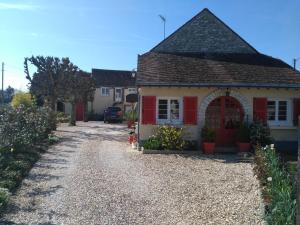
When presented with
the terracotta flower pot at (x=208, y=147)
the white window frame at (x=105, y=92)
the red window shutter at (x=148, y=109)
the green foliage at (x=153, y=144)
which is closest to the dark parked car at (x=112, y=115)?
the white window frame at (x=105, y=92)

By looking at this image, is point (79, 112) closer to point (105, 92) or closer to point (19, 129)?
point (105, 92)

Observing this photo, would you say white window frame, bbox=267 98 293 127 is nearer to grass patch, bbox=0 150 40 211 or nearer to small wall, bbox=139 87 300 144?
small wall, bbox=139 87 300 144

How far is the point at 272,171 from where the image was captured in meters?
9.39

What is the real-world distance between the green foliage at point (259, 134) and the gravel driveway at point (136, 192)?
6.76 ft

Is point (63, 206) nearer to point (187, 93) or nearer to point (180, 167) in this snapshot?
point (180, 167)

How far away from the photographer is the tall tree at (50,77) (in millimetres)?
33188

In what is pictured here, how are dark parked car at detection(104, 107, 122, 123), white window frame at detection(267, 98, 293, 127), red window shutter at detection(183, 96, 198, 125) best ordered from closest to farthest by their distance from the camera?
red window shutter at detection(183, 96, 198, 125) → white window frame at detection(267, 98, 293, 127) → dark parked car at detection(104, 107, 122, 123)

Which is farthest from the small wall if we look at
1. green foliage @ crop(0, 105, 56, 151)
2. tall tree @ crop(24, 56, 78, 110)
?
tall tree @ crop(24, 56, 78, 110)

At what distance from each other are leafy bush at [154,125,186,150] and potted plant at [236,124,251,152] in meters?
2.34

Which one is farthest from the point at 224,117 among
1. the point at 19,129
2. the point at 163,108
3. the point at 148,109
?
the point at 19,129

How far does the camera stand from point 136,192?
35.7 ft

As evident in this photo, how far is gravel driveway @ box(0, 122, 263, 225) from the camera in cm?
878

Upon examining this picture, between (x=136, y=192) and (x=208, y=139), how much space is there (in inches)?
327

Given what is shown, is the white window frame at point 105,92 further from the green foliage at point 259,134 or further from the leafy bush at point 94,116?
the green foliage at point 259,134
